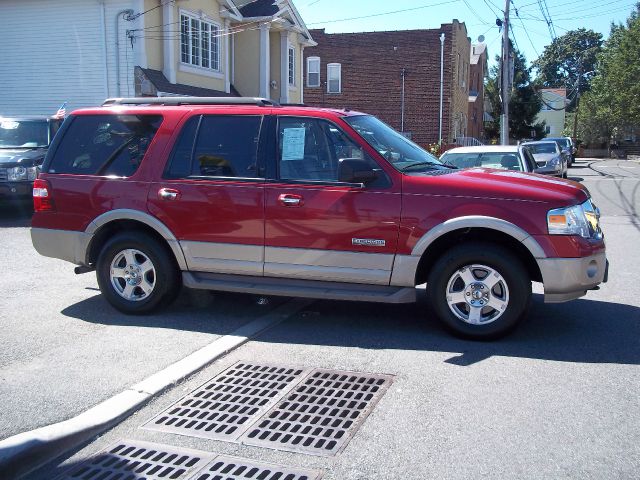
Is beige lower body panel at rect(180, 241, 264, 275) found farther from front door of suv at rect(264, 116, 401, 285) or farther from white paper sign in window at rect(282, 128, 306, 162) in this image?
white paper sign in window at rect(282, 128, 306, 162)

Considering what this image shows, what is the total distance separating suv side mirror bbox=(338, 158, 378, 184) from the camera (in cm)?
555

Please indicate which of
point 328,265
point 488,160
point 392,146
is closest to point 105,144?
point 328,265

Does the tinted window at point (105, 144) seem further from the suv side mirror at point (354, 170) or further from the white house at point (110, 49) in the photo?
the white house at point (110, 49)

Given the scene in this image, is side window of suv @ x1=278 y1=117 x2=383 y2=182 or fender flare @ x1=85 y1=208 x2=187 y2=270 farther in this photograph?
fender flare @ x1=85 y1=208 x2=187 y2=270

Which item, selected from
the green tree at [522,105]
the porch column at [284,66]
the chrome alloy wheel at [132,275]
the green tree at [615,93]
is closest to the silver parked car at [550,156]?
the porch column at [284,66]

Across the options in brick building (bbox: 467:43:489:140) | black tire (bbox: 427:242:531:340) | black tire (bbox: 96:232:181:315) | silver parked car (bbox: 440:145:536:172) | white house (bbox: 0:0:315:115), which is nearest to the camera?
black tire (bbox: 427:242:531:340)

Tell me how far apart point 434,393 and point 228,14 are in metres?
20.4

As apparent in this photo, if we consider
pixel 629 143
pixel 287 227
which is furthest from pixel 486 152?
pixel 629 143

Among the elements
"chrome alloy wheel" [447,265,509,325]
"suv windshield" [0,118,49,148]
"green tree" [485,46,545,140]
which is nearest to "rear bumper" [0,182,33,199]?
"suv windshield" [0,118,49,148]

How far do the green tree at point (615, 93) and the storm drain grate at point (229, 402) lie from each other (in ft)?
171

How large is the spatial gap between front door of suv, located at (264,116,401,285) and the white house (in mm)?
13222

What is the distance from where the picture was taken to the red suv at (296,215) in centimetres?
549

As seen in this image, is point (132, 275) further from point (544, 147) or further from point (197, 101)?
point (544, 147)

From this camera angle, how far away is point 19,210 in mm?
14516
